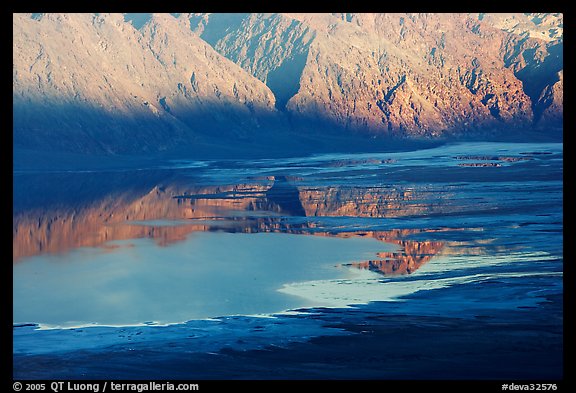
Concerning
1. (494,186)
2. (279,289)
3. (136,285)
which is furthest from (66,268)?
(494,186)

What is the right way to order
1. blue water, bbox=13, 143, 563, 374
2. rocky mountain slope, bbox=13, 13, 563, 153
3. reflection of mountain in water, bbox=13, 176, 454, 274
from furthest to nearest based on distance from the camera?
rocky mountain slope, bbox=13, 13, 563, 153
reflection of mountain in water, bbox=13, 176, 454, 274
blue water, bbox=13, 143, 563, 374

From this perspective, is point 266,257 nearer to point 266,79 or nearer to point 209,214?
point 209,214

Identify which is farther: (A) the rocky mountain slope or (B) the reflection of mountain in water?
(A) the rocky mountain slope

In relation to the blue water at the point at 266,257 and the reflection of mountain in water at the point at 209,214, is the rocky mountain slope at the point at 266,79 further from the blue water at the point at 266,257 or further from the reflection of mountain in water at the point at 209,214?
the blue water at the point at 266,257

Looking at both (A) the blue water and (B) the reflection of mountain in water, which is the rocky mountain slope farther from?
(A) the blue water

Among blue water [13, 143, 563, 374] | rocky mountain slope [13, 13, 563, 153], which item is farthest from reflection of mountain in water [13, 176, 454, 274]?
rocky mountain slope [13, 13, 563, 153]

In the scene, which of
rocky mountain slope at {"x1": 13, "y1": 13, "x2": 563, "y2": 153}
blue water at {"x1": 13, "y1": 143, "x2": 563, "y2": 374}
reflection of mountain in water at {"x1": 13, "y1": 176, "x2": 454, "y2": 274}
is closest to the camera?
blue water at {"x1": 13, "y1": 143, "x2": 563, "y2": 374}

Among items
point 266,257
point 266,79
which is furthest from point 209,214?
point 266,79
